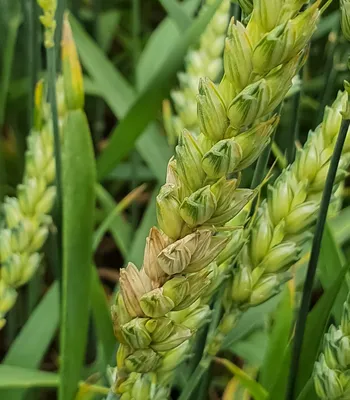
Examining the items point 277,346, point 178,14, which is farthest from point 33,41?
point 277,346

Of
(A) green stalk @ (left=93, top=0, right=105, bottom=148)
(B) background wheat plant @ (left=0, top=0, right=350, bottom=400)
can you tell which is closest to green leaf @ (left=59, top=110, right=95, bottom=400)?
(B) background wheat plant @ (left=0, top=0, right=350, bottom=400)

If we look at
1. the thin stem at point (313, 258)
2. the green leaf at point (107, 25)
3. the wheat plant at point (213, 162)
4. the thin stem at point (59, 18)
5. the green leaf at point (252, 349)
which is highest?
the green leaf at point (107, 25)

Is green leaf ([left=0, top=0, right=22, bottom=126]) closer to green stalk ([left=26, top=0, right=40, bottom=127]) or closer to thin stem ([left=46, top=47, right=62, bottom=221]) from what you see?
green stalk ([left=26, top=0, right=40, bottom=127])

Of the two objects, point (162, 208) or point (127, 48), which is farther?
point (127, 48)

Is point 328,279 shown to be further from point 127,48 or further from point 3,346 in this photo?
point 127,48

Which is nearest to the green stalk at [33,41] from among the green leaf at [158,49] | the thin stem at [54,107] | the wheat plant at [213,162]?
the thin stem at [54,107]

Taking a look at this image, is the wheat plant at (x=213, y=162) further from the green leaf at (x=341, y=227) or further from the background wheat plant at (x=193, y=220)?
the green leaf at (x=341, y=227)

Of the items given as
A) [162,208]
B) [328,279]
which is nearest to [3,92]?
[328,279]
